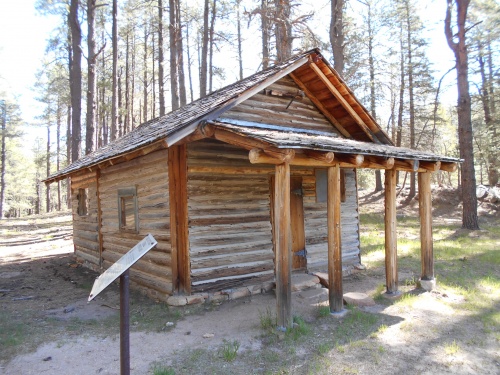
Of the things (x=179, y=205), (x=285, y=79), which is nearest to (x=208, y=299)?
(x=179, y=205)

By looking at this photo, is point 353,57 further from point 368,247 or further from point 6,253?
point 6,253

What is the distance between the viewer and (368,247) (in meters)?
12.8

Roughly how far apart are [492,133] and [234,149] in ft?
64.9

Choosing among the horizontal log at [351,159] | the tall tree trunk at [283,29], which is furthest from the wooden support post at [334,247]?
the tall tree trunk at [283,29]

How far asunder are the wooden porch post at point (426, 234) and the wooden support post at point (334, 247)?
105 inches

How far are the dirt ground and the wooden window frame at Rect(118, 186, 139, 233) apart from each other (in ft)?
5.12

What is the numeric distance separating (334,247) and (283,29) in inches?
497

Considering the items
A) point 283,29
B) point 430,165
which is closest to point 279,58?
point 283,29

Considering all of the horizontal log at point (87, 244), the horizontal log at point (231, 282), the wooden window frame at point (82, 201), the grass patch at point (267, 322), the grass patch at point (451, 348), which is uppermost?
the wooden window frame at point (82, 201)

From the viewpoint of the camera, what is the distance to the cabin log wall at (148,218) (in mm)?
7449

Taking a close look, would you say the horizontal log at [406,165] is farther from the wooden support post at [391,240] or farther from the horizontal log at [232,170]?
the horizontal log at [232,170]

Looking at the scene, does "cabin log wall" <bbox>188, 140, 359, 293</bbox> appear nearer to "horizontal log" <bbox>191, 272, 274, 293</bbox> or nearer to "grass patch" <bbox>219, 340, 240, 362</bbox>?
"horizontal log" <bbox>191, 272, 274, 293</bbox>

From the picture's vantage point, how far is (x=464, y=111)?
14.8 m

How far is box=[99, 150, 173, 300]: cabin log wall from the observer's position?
745 centimetres
